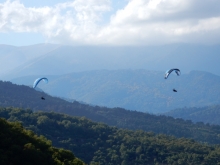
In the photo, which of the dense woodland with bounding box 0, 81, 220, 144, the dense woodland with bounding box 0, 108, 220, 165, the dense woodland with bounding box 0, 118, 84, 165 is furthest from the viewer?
the dense woodland with bounding box 0, 81, 220, 144

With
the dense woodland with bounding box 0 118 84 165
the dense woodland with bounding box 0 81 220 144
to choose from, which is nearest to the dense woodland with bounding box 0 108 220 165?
the dense woodland with bounding box 0 118 84 165

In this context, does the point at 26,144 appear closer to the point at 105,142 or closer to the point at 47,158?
the point at 47,158

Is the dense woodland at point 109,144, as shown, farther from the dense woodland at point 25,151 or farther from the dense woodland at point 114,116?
the dense woodland at point 114,116

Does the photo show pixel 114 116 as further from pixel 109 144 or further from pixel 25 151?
pixel 25 151

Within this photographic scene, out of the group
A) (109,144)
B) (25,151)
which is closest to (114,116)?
(109,144)

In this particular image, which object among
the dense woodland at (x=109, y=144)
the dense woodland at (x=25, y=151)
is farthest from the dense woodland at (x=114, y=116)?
the dense woodland at (x=25, y=151)

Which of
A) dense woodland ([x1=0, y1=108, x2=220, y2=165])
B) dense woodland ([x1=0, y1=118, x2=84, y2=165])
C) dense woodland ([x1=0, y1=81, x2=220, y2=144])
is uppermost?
dense woodland ([x1=0, y1=81, x2=220, y2=144])

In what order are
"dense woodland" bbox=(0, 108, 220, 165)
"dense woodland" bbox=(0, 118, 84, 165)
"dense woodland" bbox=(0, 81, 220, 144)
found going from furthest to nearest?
"dense woodland" bbox=(0, 81, 220, 144) → "dense woodland" bbox=(0, 108, 220, 165) → "dense woodland" bbox=(0, 118, 84, 165)

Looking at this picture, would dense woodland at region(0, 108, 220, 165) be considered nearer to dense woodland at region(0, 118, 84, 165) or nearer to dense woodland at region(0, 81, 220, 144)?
dense woodland at region(0, 118, 84, 165)
